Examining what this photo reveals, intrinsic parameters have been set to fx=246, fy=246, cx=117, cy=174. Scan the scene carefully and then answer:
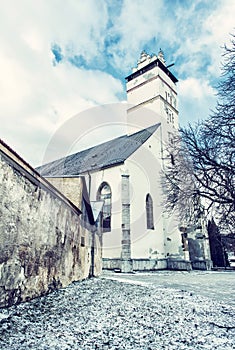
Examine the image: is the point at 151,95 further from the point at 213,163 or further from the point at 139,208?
the point at 213,163

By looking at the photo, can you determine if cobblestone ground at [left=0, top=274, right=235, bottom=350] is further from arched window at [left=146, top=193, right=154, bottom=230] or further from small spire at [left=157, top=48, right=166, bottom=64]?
small spire at [left=157, top=48, right=166, bottom=64]

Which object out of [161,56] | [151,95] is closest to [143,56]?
[161,56]

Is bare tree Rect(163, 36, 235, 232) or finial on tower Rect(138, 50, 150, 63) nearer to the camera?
bare tree Rect(163, 36, 235, 232)

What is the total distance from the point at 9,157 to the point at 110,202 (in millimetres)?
12938

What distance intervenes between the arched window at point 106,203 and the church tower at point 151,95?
7890mm

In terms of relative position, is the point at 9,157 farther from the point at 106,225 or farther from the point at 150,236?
Answer: the point at 150,236

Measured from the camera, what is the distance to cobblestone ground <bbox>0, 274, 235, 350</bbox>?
2932mm

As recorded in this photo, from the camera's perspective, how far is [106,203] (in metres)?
16.7

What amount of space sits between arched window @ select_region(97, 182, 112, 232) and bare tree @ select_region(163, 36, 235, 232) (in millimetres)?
4944

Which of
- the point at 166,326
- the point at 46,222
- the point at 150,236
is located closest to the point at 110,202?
the point at 150,236

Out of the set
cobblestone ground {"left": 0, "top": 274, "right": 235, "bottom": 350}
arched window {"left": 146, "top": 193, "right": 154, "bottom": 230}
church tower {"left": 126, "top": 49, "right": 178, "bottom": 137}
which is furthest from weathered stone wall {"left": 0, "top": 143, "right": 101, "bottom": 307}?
church tower {"left": 126, "top": 49, "right": 178, "bottom": 137}

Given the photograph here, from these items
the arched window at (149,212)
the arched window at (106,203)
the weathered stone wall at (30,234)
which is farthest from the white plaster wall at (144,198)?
the weathered stone wall at (30,234)

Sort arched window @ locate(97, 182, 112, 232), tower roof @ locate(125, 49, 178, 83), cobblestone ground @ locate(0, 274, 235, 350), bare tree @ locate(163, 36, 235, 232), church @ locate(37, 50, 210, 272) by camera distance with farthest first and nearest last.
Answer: tower roof @ locate(125, 49, 178, 83), arched window @ locate(97, 182, 112, 232), church @ locate(37, 50, 210, 272), bare tree @ locate(163, 36, 235, 232), cobblestone ground @ locate(0, 274, 235, 350)

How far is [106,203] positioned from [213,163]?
8.91m
